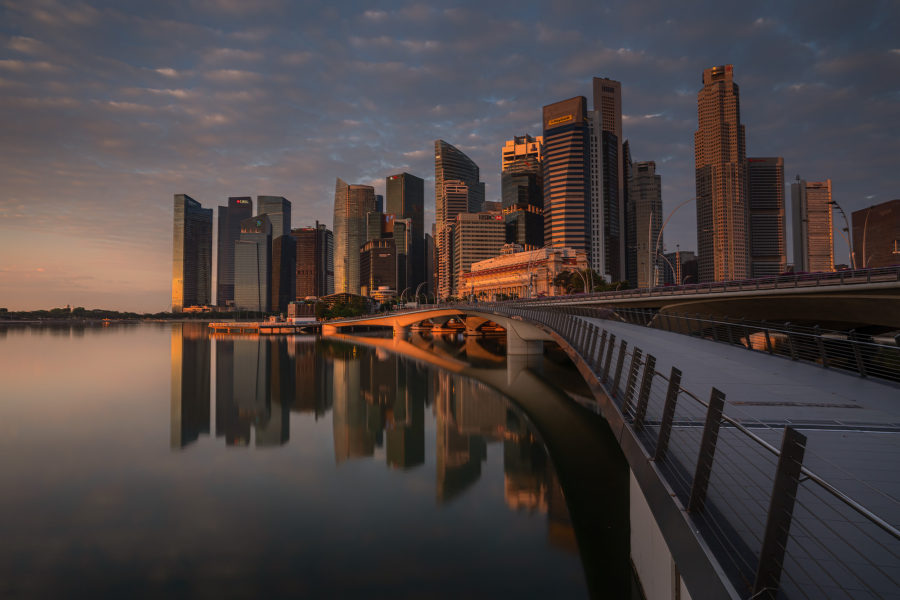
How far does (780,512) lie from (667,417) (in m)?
3.12

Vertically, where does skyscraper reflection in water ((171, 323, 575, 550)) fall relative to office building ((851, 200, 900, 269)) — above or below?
below

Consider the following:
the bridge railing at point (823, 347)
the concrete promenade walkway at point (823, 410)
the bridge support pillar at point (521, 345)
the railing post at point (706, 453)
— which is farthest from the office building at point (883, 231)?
the railing post at point (706, 453)

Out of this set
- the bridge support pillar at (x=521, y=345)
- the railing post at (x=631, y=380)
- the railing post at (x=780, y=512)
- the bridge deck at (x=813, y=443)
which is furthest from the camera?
the bridge support pillar at (x=521, y=345)

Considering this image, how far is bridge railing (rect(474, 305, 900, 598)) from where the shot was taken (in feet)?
10.9

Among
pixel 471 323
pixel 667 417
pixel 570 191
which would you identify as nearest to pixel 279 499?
pixel 667 417

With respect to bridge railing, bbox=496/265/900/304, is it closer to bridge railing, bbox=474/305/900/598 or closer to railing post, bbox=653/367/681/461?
bridge railing, bbox=474/305/900/598

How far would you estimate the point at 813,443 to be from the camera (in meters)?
6.87

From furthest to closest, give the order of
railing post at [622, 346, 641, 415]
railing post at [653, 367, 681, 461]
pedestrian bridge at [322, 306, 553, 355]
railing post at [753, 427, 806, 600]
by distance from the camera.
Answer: pedestrian bridge at [322, 306, 553, 355]
railing post at [622, 346, 641, 415]
railing post at [653, 367, 681, 461]
railing post at [753, 427, 806, 600]

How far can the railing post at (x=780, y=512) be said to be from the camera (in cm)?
320

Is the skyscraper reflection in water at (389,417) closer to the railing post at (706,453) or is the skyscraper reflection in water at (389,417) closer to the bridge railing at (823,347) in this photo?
the bridge railing at (823,347)

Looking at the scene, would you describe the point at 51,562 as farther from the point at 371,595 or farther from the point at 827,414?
the point at 827,414

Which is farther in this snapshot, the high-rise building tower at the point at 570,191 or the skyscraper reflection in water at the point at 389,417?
the high-rise building tower at the point at 570,191

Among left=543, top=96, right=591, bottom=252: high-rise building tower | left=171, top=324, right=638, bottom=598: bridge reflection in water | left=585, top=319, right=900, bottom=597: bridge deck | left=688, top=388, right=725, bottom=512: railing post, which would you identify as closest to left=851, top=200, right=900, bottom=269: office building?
left=543, top=96, right=591, bottom=252: high-rise building tower

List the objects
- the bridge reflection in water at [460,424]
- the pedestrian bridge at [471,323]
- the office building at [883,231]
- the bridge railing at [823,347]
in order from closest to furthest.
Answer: the bridge railing at [823,347] → the bridge reflection in water at [460,424] → the pedestrian bridge at [471,323] → the office building at [883,231]
